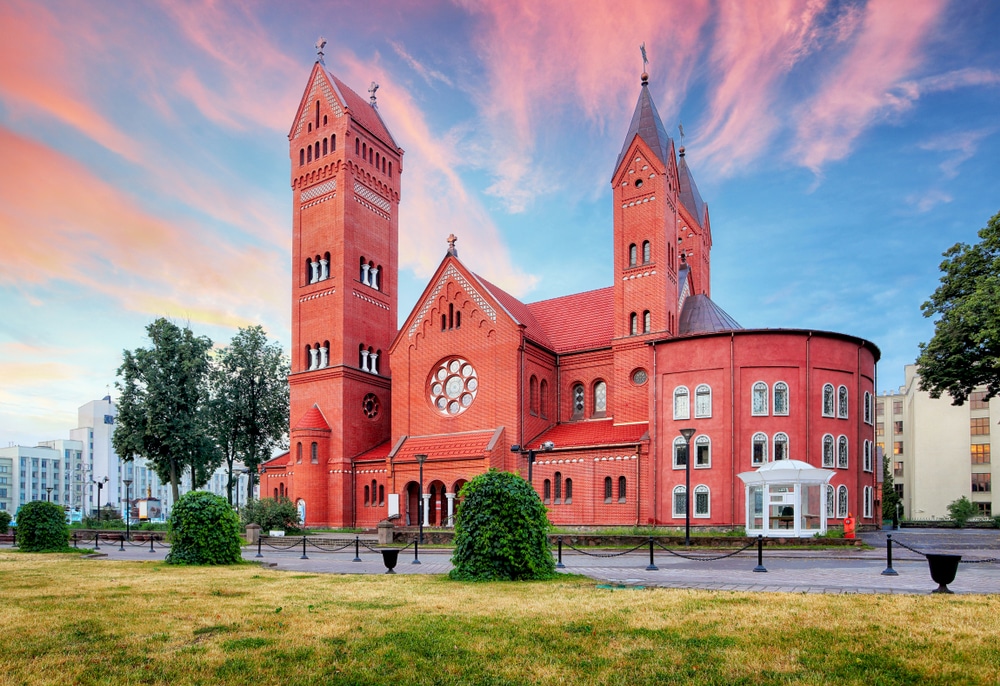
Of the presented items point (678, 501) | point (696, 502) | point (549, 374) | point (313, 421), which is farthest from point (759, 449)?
point (313, 421)

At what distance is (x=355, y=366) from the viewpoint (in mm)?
47562

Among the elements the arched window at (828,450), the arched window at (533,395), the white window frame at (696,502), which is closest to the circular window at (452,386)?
the arched window at (533,395)

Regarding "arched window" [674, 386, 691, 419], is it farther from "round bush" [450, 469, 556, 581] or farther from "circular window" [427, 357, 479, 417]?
"round bush" [450, 469, 556, 581]

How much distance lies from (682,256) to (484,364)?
18636mm

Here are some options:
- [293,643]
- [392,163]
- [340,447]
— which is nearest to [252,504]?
[340,447]

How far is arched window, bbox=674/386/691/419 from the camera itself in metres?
35.5

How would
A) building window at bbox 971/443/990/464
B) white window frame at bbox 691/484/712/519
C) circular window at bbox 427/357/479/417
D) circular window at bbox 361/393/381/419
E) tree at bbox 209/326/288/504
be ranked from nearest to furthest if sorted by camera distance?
white window frame at bbox 691/484/712/519
circular window at bbox 427/357/479/417
circular window at bbox 361/393/381/419
tree at bbox 209/326/288/504
building window at bbox 971/443/990/464

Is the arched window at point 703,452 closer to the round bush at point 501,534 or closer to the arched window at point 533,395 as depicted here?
the arched window at point 533,395

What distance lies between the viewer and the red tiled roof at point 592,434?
1480 inches

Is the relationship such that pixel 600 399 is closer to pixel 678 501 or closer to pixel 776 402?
pixel 678 501

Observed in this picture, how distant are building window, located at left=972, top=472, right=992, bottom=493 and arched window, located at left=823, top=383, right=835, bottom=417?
4814 centimetres

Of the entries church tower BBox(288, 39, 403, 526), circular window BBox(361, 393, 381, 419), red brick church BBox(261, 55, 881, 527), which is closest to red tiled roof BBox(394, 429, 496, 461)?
red brick church BBox(261, 55, 881, 527)

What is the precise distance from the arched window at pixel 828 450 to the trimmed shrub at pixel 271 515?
26579 mm

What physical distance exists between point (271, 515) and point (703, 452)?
22154 mm
